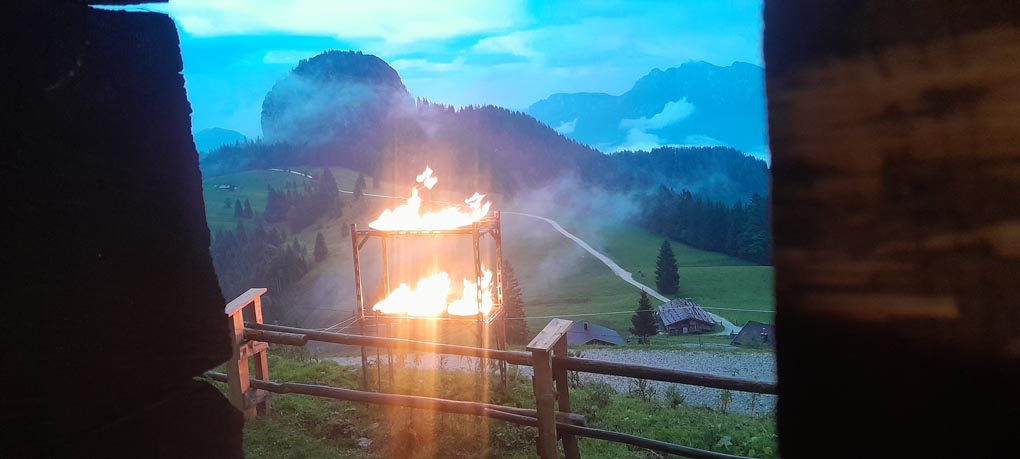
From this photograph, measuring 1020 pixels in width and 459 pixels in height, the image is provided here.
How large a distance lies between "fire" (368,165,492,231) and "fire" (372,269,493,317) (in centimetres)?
84

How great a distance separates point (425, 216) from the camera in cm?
788

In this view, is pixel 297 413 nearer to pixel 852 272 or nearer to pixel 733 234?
pixel 852 272

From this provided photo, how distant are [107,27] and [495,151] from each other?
4439cm

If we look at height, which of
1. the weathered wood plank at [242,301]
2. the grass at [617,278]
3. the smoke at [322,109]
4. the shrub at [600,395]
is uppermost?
the smoke at [322,109]

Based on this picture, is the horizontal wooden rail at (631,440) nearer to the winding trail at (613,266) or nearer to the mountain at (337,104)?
the winding trail at (613,266)

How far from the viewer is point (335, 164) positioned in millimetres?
49312

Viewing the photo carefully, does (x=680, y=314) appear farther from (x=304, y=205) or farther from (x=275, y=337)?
(x=304, y=205)

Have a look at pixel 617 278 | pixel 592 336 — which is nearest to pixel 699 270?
pixel 617 278

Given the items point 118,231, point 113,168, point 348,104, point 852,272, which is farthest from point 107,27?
point 348,104

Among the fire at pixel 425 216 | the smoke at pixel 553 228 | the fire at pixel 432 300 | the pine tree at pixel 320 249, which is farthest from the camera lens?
the pine tree at pixel 320 249

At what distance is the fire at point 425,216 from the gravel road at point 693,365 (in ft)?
8.36

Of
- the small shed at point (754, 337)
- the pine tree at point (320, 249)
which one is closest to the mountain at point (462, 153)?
the pine tree at point (320, 249)

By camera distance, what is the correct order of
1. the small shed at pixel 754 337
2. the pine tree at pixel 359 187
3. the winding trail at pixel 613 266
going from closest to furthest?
the small shed at pixel 754 337 → the winding trail at pixel 613 266 → the pine tree at pixel 359 187

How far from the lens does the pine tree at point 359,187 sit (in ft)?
135
